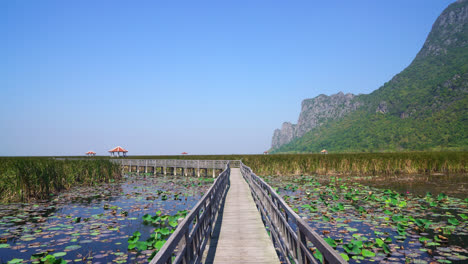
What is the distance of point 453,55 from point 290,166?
493 ft

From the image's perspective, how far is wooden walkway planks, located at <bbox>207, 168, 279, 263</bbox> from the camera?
6024 mm

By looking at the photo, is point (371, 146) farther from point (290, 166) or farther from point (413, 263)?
point (413, 263)

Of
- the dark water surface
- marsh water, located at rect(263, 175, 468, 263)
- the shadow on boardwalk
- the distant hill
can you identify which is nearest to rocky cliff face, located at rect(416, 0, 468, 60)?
the distant hill

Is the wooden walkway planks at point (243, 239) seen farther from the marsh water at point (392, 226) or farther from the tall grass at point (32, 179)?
the tall grass at point (32, 179)

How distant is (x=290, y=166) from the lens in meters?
31.6

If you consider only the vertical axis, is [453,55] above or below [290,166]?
above

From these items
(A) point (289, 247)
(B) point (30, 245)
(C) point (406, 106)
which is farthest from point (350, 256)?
(C) point (406, 106)

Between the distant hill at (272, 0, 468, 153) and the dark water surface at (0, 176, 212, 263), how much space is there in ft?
313

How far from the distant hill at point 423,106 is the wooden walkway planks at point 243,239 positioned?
94.8 meters

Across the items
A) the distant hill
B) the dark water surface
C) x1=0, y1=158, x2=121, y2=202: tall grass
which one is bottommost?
the dark water surface

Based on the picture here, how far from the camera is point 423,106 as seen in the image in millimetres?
115188

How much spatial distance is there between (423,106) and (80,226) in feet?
443

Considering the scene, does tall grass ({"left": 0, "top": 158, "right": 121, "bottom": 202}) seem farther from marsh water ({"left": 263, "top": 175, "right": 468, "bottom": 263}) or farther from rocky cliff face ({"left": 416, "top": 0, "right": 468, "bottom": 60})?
rocky cliff face ({"left": 416, "top": 0, "right": 468, "bottom": 60})

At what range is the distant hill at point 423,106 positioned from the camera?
9925 cm
